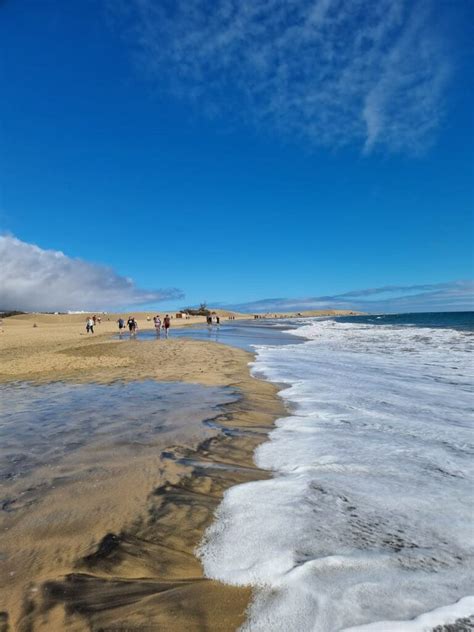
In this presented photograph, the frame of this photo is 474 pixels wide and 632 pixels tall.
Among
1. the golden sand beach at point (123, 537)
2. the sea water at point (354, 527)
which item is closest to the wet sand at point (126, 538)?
the golden sand beach at point (123, 537)

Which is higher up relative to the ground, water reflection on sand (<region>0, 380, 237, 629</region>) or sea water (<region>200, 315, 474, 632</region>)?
water reflection on sand (<region>0, 380, 237, 629</region>)

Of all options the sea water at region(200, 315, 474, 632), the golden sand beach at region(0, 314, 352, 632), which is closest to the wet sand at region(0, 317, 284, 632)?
the golden sand beach at region(0, 314, 352, 632)

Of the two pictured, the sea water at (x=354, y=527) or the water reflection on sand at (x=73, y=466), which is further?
the water reflection on sand at (x=73, y=466)

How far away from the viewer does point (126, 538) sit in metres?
3.09

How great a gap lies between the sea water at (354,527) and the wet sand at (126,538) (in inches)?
9.3

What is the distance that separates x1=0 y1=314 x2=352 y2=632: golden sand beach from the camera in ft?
7.50

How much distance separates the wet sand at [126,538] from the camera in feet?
7.50

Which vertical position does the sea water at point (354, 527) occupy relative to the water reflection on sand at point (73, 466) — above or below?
below

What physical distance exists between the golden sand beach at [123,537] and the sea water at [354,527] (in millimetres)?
239

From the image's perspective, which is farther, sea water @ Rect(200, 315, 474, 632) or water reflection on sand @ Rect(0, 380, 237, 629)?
water reflection on sand @ Rect(0, 380, 237, 629)

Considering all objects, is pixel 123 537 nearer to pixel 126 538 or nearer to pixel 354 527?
pixel 126 538

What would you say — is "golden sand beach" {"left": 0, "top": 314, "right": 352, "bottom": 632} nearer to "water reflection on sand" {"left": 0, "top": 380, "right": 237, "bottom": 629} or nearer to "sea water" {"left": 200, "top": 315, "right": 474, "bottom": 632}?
"water reflection on sand" {"left": 0, "top": 380, "right": 237, "bottom": 629}

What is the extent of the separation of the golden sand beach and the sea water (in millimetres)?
239

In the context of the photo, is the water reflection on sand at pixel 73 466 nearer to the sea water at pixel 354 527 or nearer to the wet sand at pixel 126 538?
the wet sand at pixel 126 538
